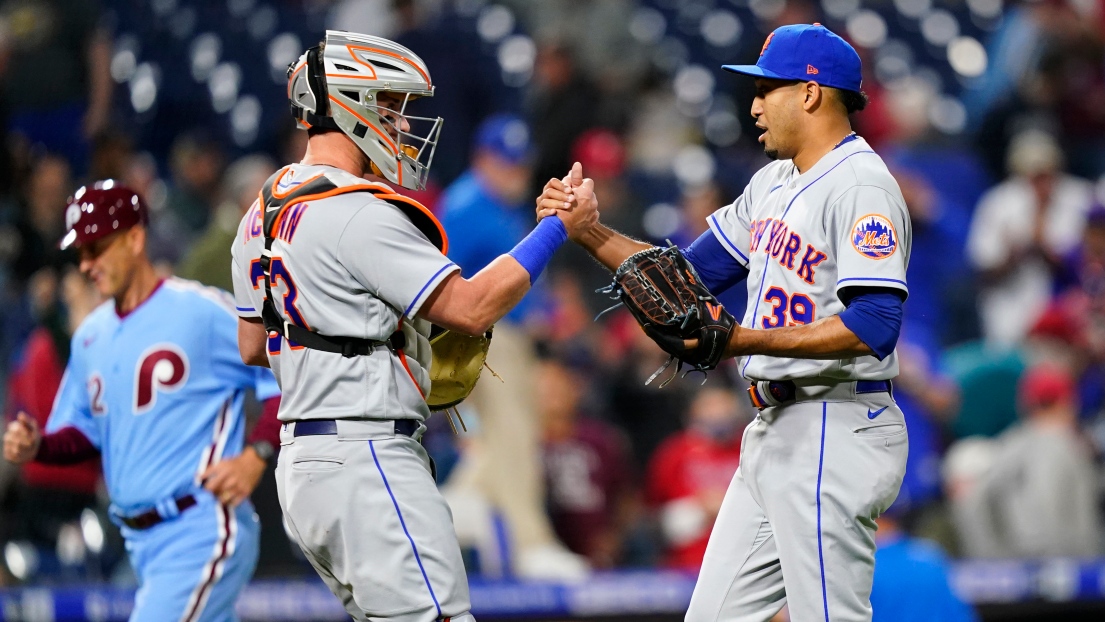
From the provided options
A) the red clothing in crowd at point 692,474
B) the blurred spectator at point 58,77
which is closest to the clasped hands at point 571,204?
the red clothing in crowd at point 692,474

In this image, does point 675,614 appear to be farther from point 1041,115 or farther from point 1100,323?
point 1041,115

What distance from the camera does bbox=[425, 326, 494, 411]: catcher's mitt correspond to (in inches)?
162

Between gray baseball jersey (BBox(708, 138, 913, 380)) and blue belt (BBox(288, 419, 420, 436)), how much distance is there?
940mm

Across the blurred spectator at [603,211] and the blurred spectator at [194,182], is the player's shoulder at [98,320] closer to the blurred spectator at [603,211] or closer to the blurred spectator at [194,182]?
the blurred spectator at [603,211]

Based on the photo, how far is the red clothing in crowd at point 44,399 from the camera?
746cm

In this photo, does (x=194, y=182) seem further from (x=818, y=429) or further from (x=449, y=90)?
(x=818, y=429)

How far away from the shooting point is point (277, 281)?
3.72 metres

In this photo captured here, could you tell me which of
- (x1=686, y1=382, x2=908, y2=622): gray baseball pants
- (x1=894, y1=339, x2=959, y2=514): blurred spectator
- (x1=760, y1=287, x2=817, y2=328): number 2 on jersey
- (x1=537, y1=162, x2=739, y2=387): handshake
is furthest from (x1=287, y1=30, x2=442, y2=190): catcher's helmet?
(x1=894, y1=339, x2=959, y2=514): blurred spectator

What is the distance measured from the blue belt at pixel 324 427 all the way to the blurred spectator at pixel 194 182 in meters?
A: 6.25

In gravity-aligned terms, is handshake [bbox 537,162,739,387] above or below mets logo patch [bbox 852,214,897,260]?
below

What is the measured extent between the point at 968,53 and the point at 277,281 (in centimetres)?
934

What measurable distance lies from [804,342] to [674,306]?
351 mm

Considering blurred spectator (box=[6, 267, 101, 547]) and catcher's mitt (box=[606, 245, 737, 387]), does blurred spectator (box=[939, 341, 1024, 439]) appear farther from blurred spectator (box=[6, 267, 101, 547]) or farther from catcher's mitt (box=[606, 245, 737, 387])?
catcher's mitt (box=[606, 245, 737, 387])

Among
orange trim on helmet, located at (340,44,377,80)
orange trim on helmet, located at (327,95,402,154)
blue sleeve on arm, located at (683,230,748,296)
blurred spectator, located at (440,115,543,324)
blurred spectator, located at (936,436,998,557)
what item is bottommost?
blurred spectator, located at (936,436,998,557)
